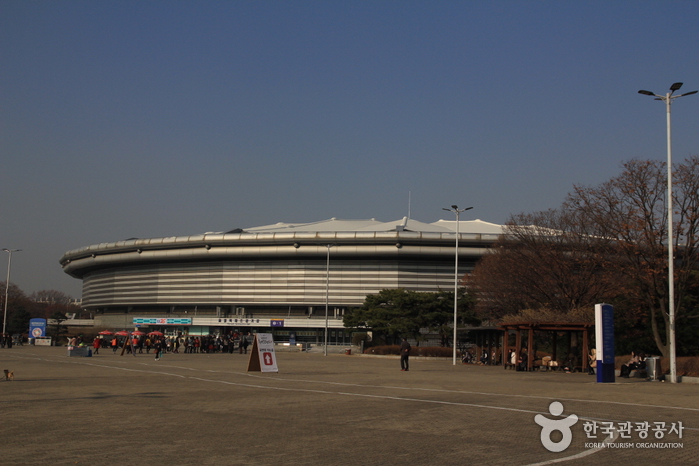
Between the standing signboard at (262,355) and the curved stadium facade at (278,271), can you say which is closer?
the standing signboard at (262,355)

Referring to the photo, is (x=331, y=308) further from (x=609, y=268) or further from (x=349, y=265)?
(x=609, y=268)

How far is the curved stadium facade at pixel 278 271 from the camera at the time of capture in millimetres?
102062

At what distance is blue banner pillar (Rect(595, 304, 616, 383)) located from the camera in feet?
86.9

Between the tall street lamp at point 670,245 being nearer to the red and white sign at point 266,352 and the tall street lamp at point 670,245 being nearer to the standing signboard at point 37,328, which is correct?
the red and white sign at point 266,352

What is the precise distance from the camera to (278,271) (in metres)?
110

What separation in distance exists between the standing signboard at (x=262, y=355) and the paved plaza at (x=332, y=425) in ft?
20.5

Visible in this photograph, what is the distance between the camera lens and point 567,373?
35.0m

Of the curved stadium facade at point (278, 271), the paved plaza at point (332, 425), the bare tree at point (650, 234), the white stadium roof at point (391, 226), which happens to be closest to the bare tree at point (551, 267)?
the bare tree at point (650, 234)

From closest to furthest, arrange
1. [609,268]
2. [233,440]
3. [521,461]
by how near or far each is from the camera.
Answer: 1. [521,461]
2. [233,440]
3. [609,268]

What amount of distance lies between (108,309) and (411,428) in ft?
410

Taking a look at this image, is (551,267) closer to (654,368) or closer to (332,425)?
(654,368)

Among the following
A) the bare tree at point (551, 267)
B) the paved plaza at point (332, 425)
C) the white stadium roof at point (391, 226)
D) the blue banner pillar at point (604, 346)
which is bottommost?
the paved plaza at point (332, 425)

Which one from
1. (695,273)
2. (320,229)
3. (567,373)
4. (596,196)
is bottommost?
(567,373)

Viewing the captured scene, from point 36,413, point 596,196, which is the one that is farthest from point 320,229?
point 36,413
